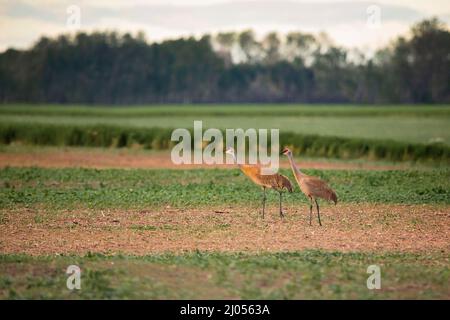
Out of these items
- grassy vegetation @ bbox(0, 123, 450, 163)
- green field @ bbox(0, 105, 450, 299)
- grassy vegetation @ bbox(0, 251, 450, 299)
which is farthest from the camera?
grassy vegetation @ bbox(0, 123, 450, 163)

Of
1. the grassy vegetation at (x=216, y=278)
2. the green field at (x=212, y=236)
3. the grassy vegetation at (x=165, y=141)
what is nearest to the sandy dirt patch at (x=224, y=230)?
the green field at (x=212, y=236)

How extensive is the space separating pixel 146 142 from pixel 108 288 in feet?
95.7

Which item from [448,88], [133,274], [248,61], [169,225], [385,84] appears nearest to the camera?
[133,274]

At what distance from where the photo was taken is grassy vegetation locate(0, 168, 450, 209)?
19266mm

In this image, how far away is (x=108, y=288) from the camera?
10.3 meters

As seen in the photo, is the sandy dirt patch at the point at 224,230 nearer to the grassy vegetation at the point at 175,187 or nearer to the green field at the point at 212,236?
the green field at the point at 212,236

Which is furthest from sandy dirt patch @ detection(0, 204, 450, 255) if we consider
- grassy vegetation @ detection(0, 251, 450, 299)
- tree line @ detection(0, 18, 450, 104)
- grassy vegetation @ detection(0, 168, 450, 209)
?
tree line @ detection(0, 18, 450, 104)

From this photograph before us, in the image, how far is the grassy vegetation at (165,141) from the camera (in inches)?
1300

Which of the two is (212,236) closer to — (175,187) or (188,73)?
(175,187)

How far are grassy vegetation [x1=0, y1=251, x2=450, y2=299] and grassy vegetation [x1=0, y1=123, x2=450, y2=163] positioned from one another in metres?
21.0

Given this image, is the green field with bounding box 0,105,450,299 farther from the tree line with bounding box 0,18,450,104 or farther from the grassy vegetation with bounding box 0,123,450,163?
the tree line with bounding box 0,18,450,104

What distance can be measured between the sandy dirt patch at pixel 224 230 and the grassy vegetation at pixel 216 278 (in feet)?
5.78
